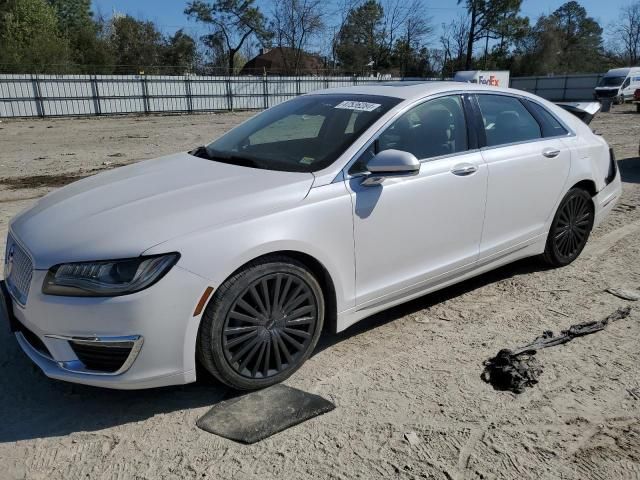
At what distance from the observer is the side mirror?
10.0 ft

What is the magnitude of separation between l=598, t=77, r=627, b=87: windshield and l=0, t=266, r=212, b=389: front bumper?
39.8 m

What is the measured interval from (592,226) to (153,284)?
4136 millimetres

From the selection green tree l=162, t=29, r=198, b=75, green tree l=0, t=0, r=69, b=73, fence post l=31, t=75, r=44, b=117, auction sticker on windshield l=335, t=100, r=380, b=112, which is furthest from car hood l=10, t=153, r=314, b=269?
green tree l=162, t=29, r=198, b=75

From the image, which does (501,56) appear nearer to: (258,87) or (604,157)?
(258,87)

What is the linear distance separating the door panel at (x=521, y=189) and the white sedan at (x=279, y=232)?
0.02 m

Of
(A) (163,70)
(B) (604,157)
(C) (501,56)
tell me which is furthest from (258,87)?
(C) (501,56)

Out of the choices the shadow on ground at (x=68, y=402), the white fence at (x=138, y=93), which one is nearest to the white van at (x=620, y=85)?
the white fence at (x=138, y=93)

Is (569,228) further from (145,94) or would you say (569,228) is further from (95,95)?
(145,94)

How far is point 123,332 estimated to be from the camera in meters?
2.46

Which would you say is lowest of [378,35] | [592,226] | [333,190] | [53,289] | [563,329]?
[563,329]

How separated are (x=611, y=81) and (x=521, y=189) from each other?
125 ft

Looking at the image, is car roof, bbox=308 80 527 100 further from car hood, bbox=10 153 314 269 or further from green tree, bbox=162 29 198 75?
green tree, bbox=162 29 198 75

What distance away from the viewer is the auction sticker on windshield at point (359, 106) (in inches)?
139

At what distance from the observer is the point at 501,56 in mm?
61219
